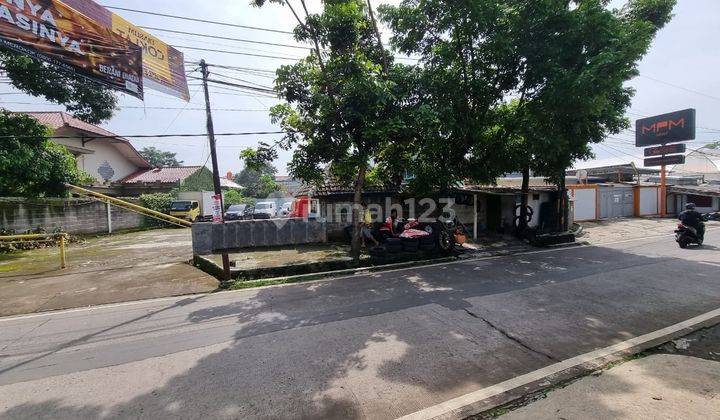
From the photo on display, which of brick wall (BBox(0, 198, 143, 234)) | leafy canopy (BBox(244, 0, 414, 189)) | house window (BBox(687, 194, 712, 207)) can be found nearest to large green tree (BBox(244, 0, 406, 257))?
leafy canopy (BBox(244, 0, 414, 189))

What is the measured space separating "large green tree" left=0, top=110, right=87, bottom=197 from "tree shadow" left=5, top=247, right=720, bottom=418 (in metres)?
11.5

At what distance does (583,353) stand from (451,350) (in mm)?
1579

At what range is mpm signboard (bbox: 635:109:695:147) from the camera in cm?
2252

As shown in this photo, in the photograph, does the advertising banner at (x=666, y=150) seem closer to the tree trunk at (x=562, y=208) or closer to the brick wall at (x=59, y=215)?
the tree trunk at (x=562, y=208)

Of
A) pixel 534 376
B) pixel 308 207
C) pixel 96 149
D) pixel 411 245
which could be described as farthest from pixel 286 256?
pixel 96 149

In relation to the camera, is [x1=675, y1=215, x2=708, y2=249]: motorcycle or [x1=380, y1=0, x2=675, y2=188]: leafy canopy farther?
[x1=675, y1=215, x2=708, y2=249]: motorcycle

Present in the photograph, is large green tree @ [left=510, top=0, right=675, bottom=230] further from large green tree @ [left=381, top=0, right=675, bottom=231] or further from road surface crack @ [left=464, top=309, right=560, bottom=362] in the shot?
road surface crack @ [left=464, top=309, right=560, bottom=362]

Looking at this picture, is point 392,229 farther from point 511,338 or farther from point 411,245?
point 511,338

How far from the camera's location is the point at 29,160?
12453 mm

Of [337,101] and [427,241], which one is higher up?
[337,101]

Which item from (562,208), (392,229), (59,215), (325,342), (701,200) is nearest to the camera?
(325,342)

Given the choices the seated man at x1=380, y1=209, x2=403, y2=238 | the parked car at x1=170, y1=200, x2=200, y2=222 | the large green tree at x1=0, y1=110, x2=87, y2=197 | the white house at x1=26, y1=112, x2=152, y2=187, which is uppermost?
the white house at x1=26, y1=112, x2=152, y2=187

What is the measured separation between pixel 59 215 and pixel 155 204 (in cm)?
739

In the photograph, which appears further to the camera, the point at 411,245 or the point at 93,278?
the point at 411,245
